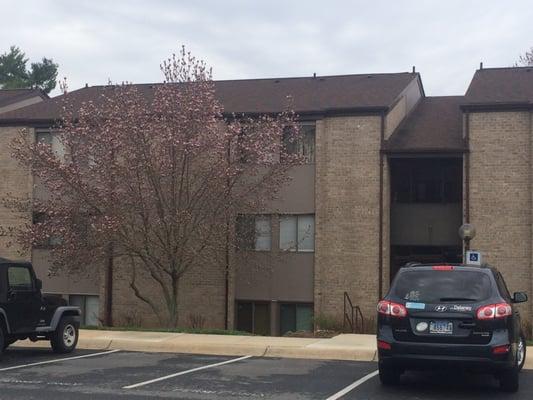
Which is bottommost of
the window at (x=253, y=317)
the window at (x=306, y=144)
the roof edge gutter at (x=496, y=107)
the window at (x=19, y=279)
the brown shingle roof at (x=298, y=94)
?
the window at (x=253, y=317)

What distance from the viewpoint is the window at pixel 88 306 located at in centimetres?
2536

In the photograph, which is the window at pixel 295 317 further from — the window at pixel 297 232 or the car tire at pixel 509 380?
the car tire at pixel 509 380

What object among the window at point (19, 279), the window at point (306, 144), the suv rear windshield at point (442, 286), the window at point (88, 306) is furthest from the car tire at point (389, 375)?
the window at point (88, 306)

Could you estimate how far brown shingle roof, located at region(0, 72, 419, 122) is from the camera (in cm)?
2405

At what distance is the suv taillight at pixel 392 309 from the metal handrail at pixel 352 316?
1283 centimetres

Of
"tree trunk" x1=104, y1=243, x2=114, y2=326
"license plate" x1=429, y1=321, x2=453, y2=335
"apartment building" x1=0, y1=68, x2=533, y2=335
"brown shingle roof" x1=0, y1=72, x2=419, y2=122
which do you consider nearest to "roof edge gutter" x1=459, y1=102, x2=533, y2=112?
"apartment building" x1=0, y1=68, x2=533, y2=335

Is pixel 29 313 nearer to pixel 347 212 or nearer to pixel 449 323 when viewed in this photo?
pixel 449 323

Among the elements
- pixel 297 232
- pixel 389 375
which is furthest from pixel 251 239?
pixel 389 375

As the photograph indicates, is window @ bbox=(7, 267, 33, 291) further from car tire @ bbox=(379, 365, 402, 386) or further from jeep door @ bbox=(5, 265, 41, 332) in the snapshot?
car tire @ bbox=(379, 365, 402, 386)

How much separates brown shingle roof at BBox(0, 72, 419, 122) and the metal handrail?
574 centimetres

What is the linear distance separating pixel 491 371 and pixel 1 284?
25.2 ft

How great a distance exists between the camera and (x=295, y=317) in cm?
2380

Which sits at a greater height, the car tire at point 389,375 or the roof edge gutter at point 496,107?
the roof edge gutter at point 496,107

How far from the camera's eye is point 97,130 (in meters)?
20.8
